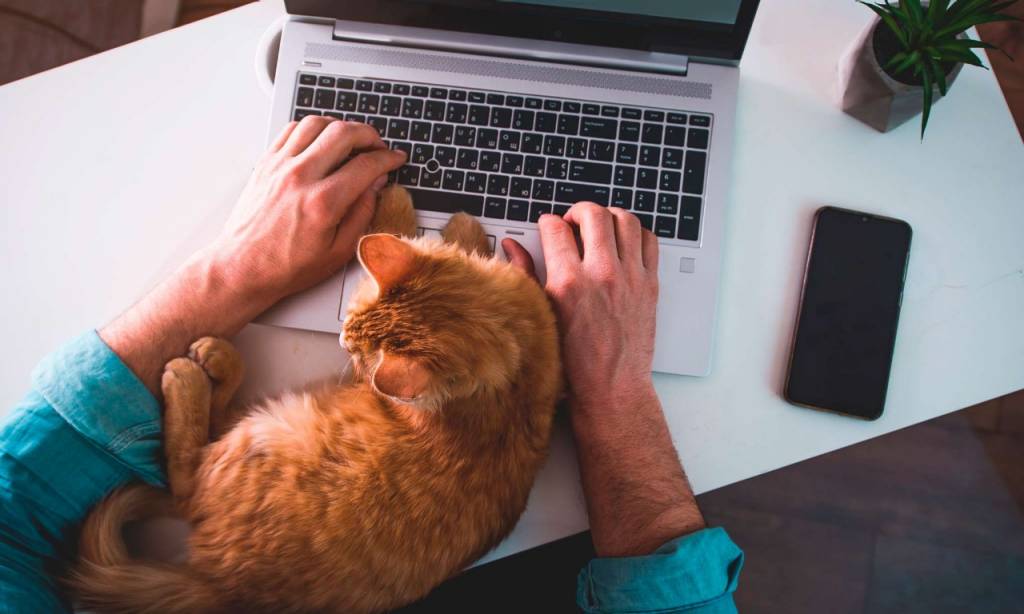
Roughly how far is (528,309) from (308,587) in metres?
0.43

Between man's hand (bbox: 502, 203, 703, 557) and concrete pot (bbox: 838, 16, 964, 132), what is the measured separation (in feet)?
1.17

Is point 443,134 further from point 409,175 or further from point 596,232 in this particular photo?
point 596,232

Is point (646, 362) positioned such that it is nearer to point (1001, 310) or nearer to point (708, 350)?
point (708, 350)

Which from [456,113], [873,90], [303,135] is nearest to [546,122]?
[456,113]

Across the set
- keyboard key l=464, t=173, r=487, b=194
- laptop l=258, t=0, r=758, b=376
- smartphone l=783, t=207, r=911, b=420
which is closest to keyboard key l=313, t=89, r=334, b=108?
laptop l=258, t=0, r=758, b=376

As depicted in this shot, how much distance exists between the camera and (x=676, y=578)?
75 centimetres

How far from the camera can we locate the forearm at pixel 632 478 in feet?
2.67

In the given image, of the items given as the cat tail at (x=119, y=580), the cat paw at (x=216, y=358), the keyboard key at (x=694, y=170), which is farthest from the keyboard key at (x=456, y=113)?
the cat tail at (x=119, y=580)

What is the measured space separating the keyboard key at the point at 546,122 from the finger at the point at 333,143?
0.22 meters

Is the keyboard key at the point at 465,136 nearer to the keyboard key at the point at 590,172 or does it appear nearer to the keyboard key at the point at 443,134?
the keyboard key at the point at 443,134

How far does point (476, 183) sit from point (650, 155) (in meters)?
0.24

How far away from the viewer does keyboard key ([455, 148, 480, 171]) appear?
898mm

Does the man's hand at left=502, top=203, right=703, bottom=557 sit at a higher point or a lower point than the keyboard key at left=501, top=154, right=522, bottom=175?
lower

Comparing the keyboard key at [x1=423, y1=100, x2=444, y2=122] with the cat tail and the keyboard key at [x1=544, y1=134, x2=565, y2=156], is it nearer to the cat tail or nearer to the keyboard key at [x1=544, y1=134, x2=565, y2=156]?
the keyboard key at [x1=544, y1=134, x2=565, y2=156]
